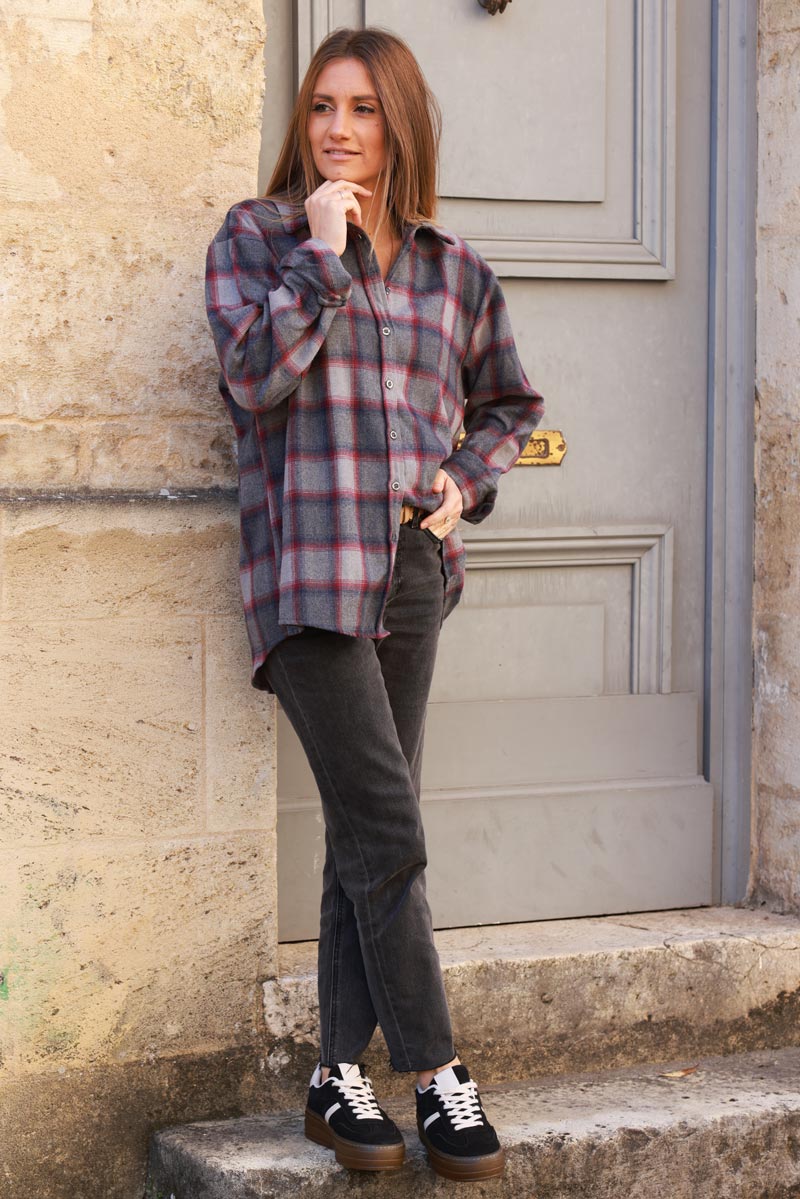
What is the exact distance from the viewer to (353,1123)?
251 cm

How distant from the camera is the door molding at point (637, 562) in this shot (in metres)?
3.28

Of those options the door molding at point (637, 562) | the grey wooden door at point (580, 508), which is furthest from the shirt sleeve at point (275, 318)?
the door molding at point (637, 562)

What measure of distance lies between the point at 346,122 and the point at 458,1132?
5.89ft

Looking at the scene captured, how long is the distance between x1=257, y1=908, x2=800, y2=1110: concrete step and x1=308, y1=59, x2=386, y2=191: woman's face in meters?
1.61

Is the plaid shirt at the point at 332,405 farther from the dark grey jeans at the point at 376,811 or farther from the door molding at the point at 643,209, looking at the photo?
the door molding at the point at 643,209

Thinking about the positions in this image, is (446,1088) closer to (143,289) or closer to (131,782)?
(131,782)

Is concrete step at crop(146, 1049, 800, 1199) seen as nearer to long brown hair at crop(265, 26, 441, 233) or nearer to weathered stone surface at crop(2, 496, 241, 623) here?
weathered stone surface at crop(2, 496, 241, 623)

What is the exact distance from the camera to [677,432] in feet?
11.2

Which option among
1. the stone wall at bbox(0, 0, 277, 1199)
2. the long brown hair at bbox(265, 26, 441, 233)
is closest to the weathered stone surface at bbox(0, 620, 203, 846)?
the stone wall at bbox(0, 0, 277, 1199)

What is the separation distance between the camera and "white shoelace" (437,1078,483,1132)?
8.07 ft

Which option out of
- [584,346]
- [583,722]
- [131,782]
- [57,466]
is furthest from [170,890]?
[584,346]

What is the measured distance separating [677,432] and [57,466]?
154 centimetres

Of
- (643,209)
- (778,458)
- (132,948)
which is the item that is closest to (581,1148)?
(132,948)

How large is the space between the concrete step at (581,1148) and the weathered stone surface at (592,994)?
0.08 m
